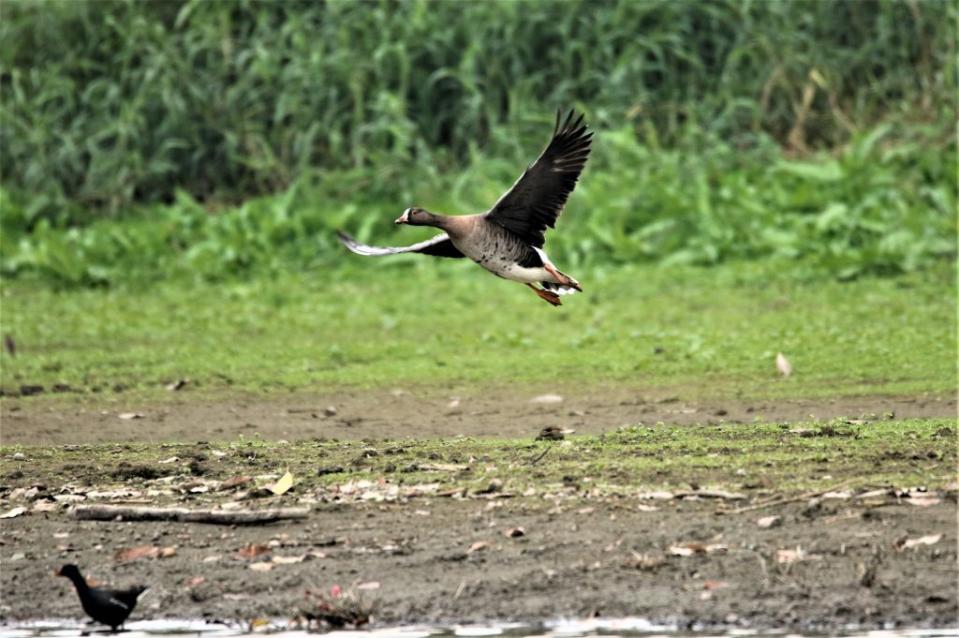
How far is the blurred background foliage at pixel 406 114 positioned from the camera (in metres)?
14.0

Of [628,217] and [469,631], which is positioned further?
[628,217]

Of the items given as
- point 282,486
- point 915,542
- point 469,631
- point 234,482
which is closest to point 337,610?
point 469,631

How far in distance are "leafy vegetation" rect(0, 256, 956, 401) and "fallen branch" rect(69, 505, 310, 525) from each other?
316 centimetres

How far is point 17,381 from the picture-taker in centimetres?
1070

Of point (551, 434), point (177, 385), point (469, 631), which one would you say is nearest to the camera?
point (469, 631)

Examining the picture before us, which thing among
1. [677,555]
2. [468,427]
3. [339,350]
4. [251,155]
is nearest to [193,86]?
[251,155]

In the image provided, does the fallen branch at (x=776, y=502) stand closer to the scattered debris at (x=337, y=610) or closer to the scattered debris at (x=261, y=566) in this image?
the scattered debris at (x=337, y=610)

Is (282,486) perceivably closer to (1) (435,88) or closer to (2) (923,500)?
(2) (923,500)

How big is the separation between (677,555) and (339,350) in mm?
5268

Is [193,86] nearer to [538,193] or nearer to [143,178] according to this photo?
[143,178]

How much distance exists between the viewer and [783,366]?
9.95 metres

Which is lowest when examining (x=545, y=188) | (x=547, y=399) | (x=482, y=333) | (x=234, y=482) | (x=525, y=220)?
(x=482, y=333)

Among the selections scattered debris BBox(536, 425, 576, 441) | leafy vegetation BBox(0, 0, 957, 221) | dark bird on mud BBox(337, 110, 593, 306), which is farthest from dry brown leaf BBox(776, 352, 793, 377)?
leafy vegetation BBox(0, 0, 957, 221)

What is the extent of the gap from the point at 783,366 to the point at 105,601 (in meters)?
4.97
